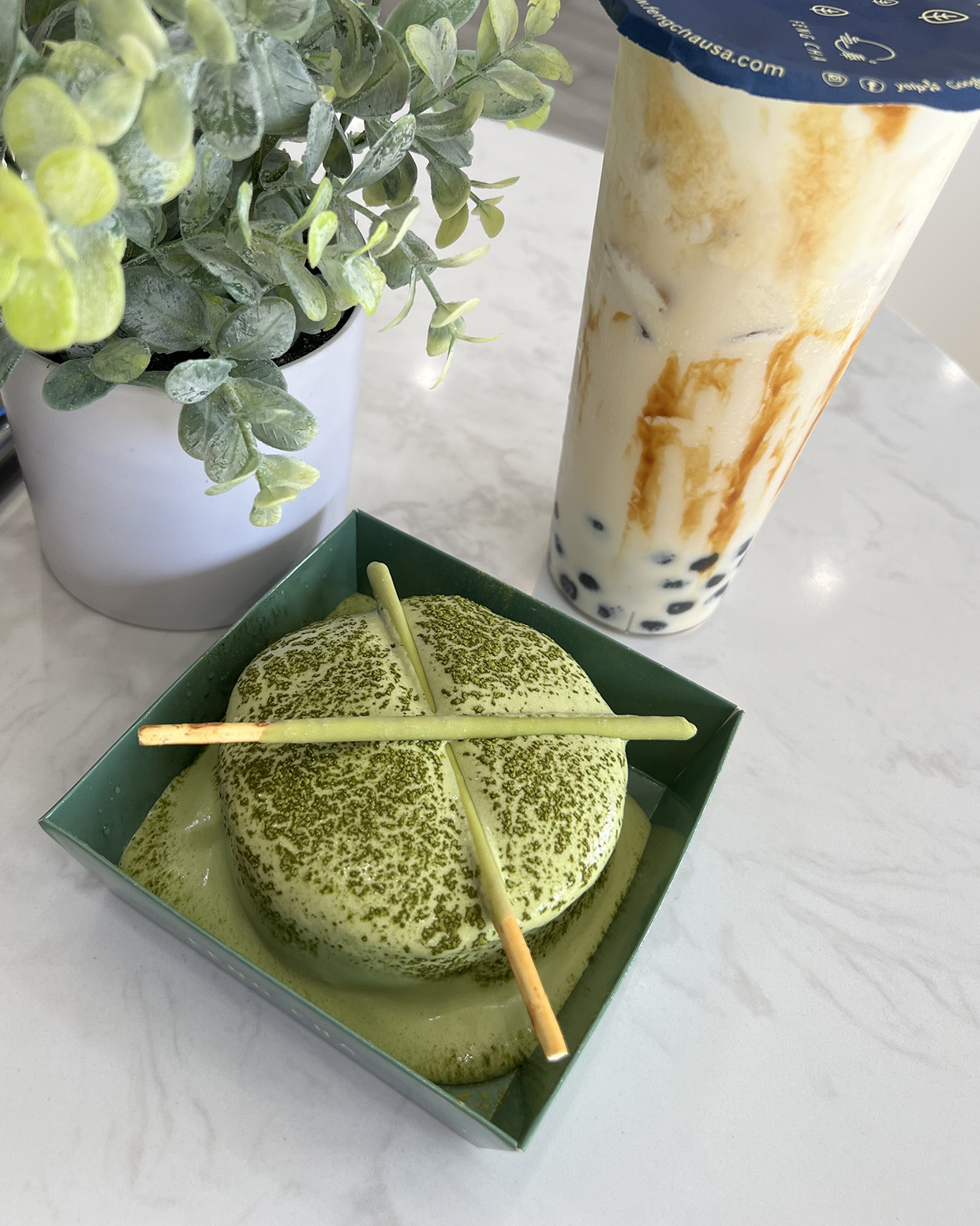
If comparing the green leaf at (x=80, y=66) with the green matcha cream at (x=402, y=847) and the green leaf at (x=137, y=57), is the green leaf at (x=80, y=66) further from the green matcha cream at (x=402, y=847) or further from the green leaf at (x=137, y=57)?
the green matcha cream at (x=402, y=847)

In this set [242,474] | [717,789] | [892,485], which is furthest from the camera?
[892,485]

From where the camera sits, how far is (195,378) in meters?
0.28

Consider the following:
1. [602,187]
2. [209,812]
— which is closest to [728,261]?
[602,187]

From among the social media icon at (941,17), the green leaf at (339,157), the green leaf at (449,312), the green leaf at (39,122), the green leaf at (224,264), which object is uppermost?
the social media icon at (941,17)

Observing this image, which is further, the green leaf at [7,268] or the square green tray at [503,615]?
the square green tray at [503,615]

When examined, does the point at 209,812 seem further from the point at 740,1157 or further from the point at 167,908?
the point at 740,1157

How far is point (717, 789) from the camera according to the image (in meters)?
0.45

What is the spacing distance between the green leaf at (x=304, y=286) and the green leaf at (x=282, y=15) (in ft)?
0.20

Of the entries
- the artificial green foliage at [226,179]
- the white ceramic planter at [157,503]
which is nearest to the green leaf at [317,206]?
the artificial green foliage at [226,179]

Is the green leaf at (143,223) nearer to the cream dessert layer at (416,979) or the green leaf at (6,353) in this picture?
the green leaf at (6,353)

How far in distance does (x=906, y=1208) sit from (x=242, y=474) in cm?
34

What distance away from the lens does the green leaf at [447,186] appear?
336 millimetres

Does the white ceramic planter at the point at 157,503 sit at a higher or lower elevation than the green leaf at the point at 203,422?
lower

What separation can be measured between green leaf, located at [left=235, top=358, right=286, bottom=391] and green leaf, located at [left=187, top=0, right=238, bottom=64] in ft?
0.42
